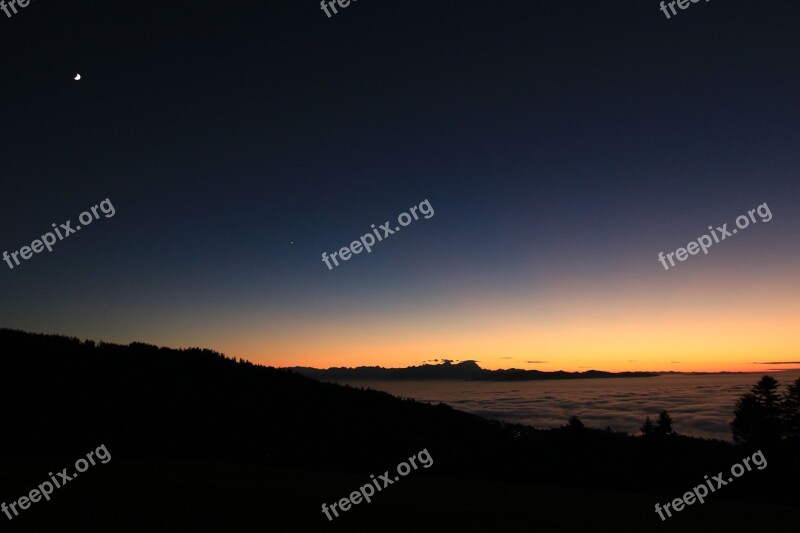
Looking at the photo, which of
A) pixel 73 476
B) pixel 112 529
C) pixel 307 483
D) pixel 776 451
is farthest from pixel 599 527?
pixel 776 451

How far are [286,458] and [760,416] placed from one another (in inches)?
1902

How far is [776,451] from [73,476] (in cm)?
5624

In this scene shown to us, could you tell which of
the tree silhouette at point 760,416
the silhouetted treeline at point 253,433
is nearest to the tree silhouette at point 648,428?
the silhouetted treeline at point 253,433

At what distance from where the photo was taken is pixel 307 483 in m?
17.3

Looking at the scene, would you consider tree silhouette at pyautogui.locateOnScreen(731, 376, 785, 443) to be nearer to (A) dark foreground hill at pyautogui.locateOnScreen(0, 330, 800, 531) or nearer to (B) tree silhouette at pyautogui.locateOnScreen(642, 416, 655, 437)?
(A) dark foreground hill at pyautogui.locateOnScreen(0, 330, 800, 531)

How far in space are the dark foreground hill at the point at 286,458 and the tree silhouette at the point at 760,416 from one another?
277 centimetres

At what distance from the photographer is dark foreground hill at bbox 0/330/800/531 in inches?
516

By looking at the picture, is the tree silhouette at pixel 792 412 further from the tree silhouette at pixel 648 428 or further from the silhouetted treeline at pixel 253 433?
the tree silhouette at pixel 648 428

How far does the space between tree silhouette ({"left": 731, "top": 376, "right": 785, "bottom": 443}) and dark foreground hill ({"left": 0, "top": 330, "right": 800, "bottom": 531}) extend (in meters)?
2.77

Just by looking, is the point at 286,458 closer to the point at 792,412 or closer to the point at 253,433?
the point at 253,433

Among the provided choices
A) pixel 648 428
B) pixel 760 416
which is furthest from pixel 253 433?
pixel 760 416

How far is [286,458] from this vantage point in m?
34.0

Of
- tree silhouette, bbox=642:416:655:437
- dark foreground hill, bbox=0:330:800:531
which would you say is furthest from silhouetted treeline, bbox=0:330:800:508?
tree silhouette, bbox=642:416:655:437

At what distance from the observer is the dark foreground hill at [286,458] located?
1312 centimetres
